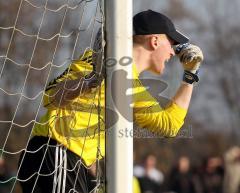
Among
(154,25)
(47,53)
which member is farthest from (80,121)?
(47,53)

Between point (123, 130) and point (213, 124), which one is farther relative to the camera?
point (213, 124)

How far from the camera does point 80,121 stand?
358 centimetres

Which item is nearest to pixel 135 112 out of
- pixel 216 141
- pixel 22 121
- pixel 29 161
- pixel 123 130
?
pixel 123 130

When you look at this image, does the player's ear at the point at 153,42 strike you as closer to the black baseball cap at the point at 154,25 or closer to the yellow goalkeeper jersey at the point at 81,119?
the black baseball cap at the point at 154,25

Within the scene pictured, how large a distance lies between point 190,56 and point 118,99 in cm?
50

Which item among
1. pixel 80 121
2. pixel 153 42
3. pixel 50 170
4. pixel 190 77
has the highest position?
pixel 153 42

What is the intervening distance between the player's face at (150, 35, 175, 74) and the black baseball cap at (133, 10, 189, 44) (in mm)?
30

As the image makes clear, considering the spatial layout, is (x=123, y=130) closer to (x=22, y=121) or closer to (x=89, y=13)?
(x=89, y=13)

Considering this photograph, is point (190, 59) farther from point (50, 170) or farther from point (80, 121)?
point (50, 170)

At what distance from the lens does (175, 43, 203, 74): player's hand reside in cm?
364

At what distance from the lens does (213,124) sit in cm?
1421

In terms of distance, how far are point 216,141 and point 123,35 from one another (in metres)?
10.7

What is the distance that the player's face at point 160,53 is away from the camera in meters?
3.60

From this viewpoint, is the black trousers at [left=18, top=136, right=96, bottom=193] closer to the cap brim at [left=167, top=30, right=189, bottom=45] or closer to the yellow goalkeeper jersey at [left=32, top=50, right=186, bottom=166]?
the yellow goalkeeper jersey at [left=32, top=50, right=186, bottom=166]
